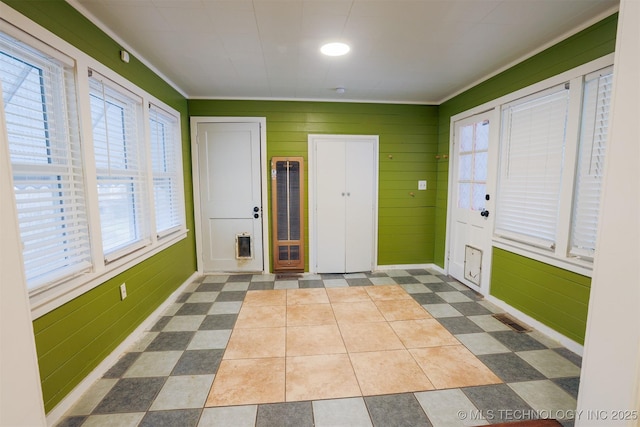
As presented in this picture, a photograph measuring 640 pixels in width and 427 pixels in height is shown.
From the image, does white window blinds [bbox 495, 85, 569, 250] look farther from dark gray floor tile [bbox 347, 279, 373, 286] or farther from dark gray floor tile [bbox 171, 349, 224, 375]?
dark gray floor tile [bbox 171, 349, 224, 375]

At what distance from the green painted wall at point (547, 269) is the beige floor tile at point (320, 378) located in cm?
185

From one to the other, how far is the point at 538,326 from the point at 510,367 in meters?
0.80

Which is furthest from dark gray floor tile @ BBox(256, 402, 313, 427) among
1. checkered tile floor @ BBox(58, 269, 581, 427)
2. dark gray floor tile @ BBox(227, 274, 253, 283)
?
dark gray floor tile @ BBox(227, 274, 253, 283)

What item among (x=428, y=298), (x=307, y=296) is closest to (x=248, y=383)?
(x=307, y=296)

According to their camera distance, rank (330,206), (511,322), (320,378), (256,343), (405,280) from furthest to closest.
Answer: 1. (330,206)
2. (405,280)
3. (511,322)
4. (256,343)
5. (320,378)

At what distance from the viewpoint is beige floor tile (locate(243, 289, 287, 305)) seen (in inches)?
131

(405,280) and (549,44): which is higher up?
(549,44)

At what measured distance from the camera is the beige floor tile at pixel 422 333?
249 cm

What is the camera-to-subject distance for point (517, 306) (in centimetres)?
295

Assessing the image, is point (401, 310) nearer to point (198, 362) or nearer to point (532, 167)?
point (532, 167)

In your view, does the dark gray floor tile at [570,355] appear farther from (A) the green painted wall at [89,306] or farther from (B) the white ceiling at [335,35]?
(A) the green painted wall at [89,306]

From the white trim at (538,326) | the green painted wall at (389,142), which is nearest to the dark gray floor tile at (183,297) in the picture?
the green painted wall at (389,142)

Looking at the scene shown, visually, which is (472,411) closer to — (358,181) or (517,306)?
(517,306)

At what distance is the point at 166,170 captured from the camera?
11.0 ft
